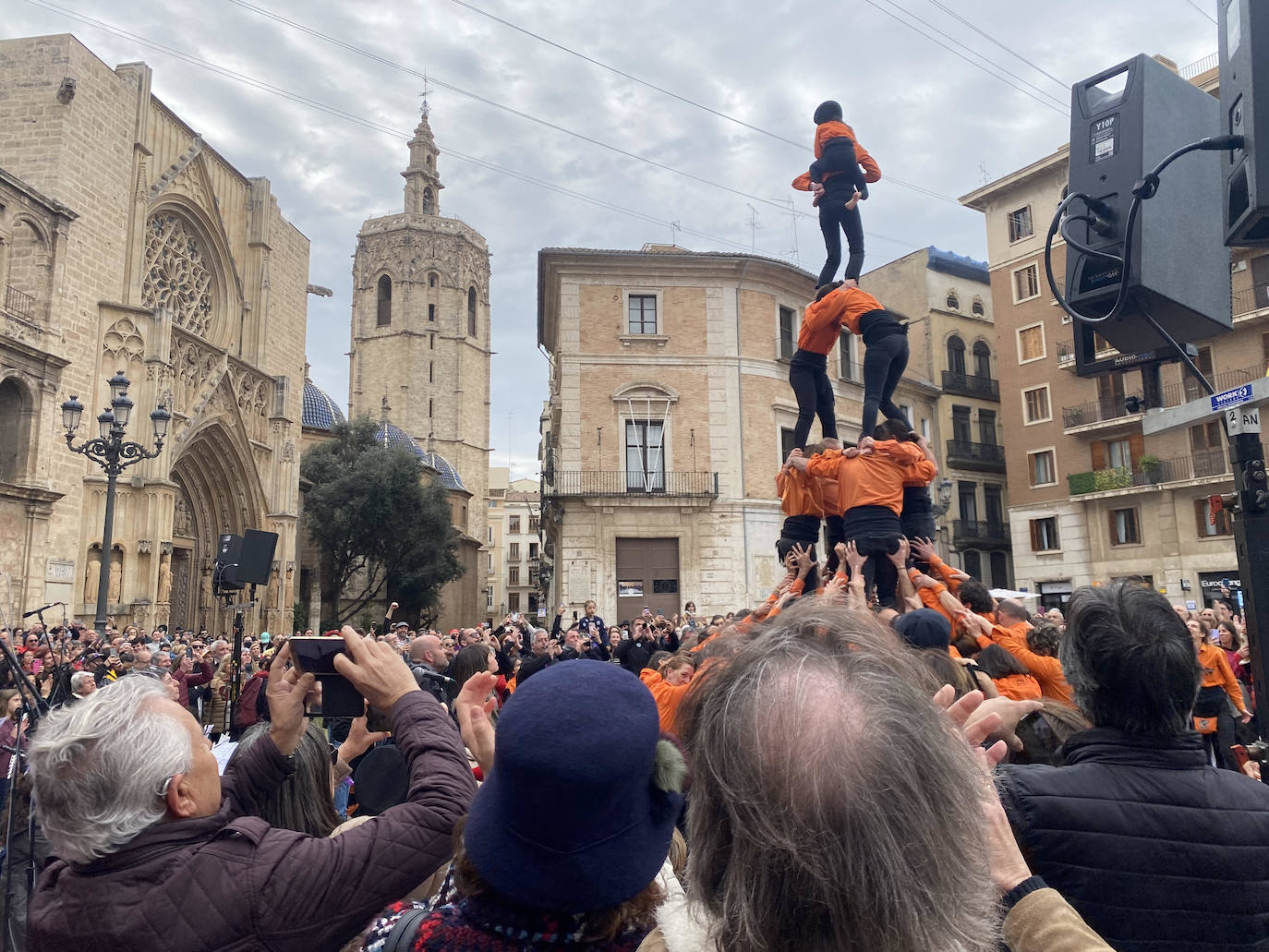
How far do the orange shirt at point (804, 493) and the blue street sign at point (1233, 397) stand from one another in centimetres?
498

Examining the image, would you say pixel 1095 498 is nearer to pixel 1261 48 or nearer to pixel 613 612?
pixel 613 612

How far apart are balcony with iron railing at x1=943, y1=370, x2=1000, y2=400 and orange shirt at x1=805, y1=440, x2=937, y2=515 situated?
30.2m

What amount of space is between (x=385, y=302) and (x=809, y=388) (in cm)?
5838

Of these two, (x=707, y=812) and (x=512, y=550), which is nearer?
(x=707, y=812)

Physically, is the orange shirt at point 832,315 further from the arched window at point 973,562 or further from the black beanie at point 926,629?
the arched window at point 973,562

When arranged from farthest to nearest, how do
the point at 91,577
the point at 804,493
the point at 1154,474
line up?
the point at 1154,474 → the point at 91,577 → the point at 804,493

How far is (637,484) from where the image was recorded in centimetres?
2578

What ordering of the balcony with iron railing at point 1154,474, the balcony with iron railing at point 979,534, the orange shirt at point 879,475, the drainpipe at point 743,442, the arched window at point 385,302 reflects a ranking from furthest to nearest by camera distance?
the arched window at point 385,302 → the balcony with iron railing at point 979,534 → the balcony with iron railing at point 1154,474 → the drainpipe at point 743,442 → the orange shirt at point 879,475

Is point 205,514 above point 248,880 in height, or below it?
above

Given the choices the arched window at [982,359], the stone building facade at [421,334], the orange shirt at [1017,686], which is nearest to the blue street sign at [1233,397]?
the orange shirt at [1017,686]

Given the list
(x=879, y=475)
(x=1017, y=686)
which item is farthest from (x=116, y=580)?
(x=1017, y=686)

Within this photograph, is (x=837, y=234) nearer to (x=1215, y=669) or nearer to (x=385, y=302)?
(x=1215, y=669)

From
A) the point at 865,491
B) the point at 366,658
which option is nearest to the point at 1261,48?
the point at 366,658

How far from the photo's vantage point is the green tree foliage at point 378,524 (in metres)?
37.6
